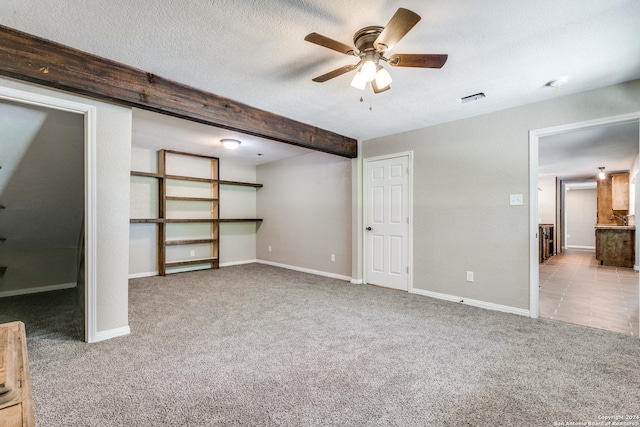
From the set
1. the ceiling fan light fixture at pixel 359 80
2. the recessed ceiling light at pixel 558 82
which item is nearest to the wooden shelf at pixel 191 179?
the ceiling fan light fixture at pixel 359 80

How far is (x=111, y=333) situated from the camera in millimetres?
2613

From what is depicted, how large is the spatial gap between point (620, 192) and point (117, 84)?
10215 mm

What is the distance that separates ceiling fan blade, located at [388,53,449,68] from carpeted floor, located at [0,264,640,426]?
2.10 meters

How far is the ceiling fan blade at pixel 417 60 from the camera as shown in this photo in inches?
72.7

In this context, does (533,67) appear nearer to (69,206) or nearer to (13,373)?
(13,373)

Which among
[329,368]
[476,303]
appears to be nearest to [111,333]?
[329,368]

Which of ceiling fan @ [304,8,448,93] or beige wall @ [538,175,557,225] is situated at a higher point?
ceiling fan @ [304,8,448,93]

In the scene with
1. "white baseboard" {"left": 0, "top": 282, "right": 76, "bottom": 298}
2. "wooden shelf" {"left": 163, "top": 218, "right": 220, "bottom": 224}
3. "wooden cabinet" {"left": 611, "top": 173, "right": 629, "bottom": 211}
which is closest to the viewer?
"white baseboard" {"left": 0, "top": 282, "right": 76, "bottom": 298}

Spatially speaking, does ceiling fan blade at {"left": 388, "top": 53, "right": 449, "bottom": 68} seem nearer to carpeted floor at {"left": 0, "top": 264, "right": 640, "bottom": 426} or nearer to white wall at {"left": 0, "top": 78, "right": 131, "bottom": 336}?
carpeted floor at {"left": 0, "top": 264, "right": 640, "bottom": 426}

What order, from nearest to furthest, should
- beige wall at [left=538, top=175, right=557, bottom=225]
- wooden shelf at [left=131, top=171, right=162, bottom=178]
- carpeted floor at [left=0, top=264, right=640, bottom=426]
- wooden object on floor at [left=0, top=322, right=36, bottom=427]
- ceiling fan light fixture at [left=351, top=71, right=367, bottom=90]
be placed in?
wooden object on floor at [left=0, top=322, right=36, bottom=427]
carpeted floor at [left=0, top=264, right=640, bottom=426]
ceiling fan light fixture at [left=351, top=71, right=367, bottom=90]
wooden shelf at [left=131, top=171, right=162, bottom=178]
beige wall at [left=538, top=175, right=557, bottom=225]

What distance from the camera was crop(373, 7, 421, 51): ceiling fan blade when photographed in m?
1.48

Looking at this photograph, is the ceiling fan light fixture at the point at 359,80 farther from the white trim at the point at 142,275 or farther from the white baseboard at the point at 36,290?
the white baseboard at the point at 36,290

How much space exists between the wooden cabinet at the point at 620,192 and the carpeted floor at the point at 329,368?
642cm

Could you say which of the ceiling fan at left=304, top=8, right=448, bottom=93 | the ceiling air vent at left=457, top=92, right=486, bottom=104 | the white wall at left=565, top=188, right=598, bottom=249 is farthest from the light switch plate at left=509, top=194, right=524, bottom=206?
the white wall at left=565, top=188, right=598, bottom=249
